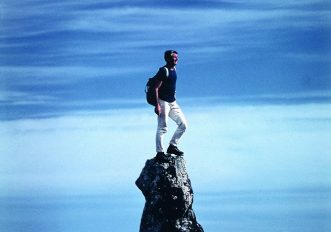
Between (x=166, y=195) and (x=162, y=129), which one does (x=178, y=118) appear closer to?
(x=162, y=129)

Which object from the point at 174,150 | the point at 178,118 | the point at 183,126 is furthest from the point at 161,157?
the point at 178,118

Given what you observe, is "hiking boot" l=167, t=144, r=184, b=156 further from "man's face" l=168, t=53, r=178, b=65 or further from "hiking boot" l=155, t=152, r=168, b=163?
"man's face" l=168, t=53, r=178, b=65

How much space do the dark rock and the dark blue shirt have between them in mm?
2127

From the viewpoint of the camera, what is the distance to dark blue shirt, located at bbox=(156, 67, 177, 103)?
18.6 meters

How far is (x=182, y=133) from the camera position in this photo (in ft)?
62.0

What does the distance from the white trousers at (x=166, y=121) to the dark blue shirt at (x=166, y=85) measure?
6.8 inches

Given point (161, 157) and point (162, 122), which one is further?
point (161, 157)

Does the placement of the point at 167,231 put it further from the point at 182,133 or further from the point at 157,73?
the point at 157,73

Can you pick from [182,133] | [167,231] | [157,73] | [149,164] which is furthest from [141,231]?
[157,73]

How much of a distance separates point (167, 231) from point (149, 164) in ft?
7.80

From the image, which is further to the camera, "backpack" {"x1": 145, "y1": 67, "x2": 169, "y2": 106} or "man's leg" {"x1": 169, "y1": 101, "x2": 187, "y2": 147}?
"man's leg" {"x1": 169, "y1": 101, "x2": 187, "y2": 147}

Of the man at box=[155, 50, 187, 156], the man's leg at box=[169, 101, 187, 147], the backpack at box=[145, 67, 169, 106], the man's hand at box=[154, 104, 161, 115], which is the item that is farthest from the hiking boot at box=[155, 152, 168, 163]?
the backpack at box=[145, 67, 169, 106]

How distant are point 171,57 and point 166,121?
2092mm

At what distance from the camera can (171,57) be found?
18.5 m
